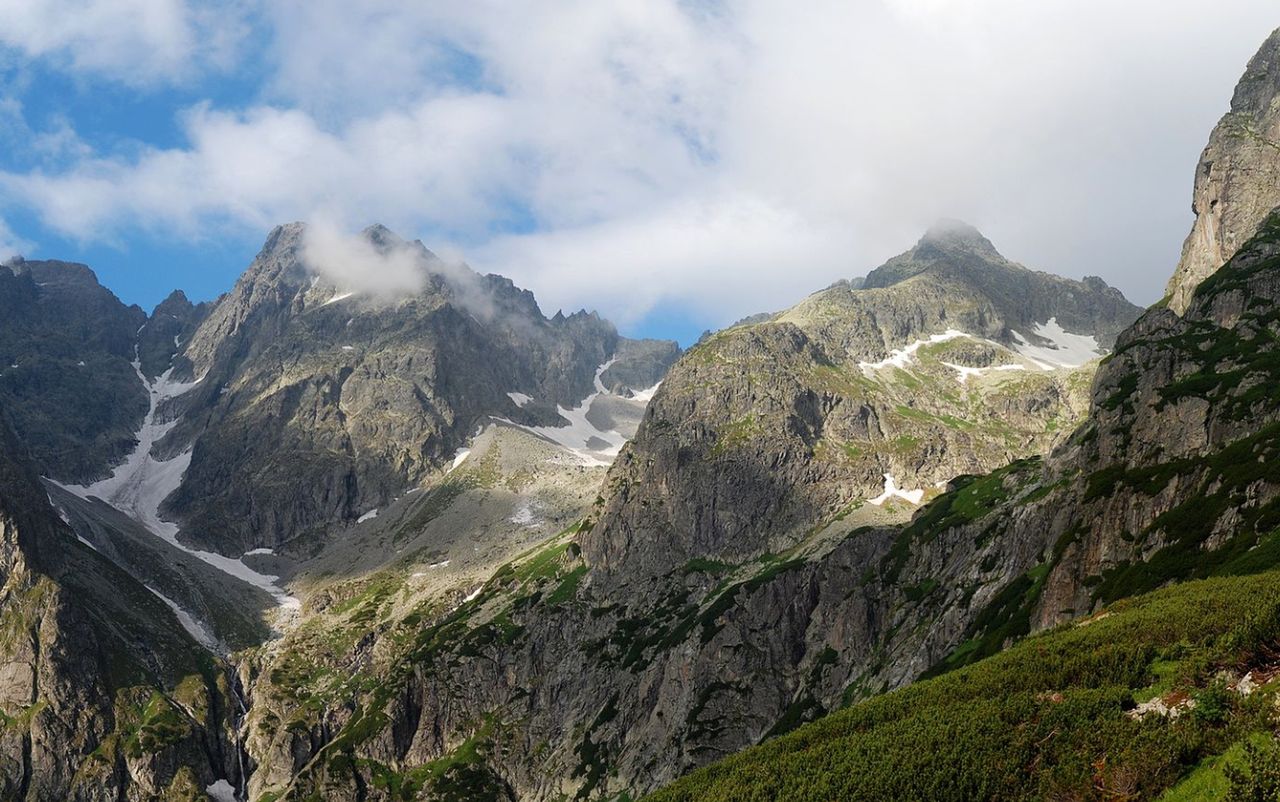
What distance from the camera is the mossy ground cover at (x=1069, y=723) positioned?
41219 millimetres

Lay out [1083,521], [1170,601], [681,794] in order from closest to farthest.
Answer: [1170,601]
[681,794]
[1083,521]

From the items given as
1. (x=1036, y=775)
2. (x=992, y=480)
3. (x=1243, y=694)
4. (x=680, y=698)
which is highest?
(x=992, y=480)

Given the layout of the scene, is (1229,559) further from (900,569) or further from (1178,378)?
(900,569)

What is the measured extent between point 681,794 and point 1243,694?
4192cm

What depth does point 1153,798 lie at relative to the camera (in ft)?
130

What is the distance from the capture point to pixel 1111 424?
132m

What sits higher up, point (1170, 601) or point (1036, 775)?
point (1170, 601)

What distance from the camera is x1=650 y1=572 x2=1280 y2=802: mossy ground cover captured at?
1623 inches

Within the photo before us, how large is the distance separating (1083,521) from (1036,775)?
70953 mm

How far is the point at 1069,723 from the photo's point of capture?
48156 millimetres

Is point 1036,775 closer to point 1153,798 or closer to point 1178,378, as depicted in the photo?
point 1153,798

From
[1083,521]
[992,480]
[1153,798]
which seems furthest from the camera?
[992,480]

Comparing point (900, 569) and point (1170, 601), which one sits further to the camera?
point (900, 569)

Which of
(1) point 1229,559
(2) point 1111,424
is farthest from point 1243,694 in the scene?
(2) point 1111,424
